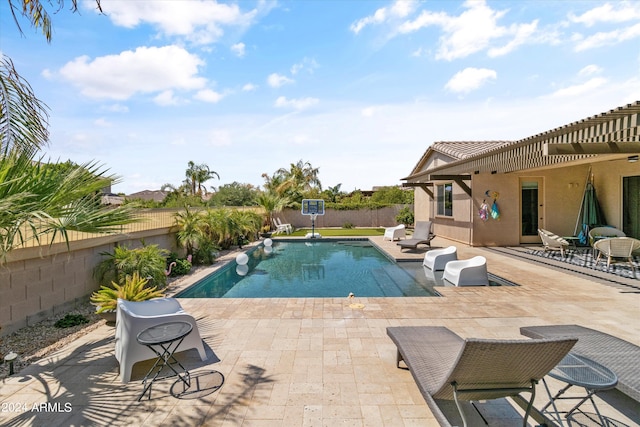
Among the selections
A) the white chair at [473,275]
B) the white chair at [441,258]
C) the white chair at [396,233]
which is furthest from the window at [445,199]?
the white chair at [473,275]

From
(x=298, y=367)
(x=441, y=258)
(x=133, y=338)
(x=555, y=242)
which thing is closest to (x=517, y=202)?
(x=555, y=242)

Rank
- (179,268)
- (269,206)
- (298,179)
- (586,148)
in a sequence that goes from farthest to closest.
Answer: (298,179), (269,206), (179,268), (586,148)

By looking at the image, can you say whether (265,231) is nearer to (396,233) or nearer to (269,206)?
(269,206)

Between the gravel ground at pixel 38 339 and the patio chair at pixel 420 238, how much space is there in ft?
32.9

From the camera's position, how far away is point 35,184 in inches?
121

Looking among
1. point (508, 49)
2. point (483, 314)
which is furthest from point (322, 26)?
point (483, 314)

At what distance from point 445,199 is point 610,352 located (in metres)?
13.6

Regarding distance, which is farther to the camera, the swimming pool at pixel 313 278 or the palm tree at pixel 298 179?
the palm tree at pixel 298 179

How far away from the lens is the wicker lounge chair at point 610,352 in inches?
102

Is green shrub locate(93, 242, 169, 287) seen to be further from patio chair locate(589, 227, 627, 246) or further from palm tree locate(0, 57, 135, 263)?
patio chair locate(589, 227, 627, 246)

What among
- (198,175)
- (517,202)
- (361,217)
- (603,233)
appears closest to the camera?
(603,233)

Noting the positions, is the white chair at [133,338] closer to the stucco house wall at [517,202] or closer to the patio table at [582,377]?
the patio table at [582,377]

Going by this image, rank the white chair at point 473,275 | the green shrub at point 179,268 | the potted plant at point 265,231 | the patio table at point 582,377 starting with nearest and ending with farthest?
the patio table at point 582,377 → the white chair at point 473,275 → the green shrub at point 179,268 → the potted plant at point 265,231

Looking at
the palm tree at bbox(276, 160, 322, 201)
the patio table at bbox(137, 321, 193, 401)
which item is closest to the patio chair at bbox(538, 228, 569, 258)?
the patio table at bbox(137, 321, 193, 401)
